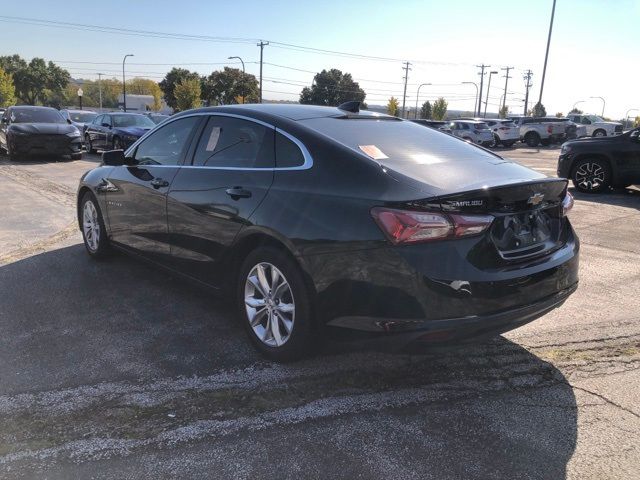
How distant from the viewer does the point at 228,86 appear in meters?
80.5

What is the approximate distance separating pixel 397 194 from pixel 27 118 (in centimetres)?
1784

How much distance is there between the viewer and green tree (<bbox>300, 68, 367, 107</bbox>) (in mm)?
99812

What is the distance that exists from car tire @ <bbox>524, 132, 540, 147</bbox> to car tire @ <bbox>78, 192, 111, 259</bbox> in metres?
32.6

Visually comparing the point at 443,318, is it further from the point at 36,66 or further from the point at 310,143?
the point at 36,66

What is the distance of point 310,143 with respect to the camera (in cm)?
339

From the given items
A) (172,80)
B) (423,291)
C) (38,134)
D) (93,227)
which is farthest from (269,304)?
(172,80)

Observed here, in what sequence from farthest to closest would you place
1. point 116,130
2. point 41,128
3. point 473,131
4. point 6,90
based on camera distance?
point 6,90 < point 473,131 < point 116,130 < point 41,128

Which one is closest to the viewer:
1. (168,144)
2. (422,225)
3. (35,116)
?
(422,225)

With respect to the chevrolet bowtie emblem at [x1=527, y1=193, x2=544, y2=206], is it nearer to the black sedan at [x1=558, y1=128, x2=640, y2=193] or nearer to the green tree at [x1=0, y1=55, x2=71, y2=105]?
the black sedan at [x1=558, y1=128, x2=640, y2=193]

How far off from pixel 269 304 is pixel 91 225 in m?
3.24

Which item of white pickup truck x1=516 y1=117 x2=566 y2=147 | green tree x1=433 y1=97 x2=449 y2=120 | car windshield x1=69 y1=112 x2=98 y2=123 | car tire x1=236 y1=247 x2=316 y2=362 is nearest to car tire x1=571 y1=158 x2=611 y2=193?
car tire x1=236 y1=247 x2=316 y2=362

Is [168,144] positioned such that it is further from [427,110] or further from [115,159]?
[427,110]

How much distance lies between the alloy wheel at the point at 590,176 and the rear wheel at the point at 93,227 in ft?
33.8

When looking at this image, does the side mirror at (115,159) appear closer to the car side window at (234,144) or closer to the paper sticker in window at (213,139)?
the car side window at (234,144)
